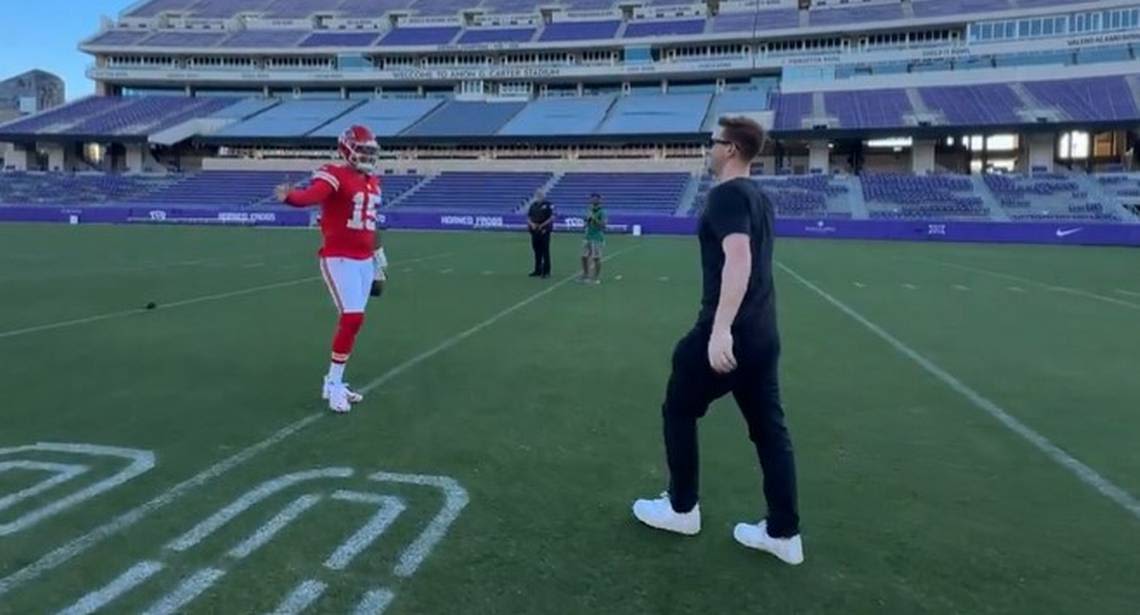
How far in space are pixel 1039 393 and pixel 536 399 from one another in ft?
14.0

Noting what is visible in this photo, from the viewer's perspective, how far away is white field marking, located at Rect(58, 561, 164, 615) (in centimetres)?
319

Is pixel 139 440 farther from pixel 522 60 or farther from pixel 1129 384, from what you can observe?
pixel 522 60

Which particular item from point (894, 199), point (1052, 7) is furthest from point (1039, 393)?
point (1052, 7)

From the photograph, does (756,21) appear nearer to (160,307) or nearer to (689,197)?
(689,197)

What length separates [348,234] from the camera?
6.55 meters

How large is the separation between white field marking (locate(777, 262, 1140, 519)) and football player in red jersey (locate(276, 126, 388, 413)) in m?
4.90

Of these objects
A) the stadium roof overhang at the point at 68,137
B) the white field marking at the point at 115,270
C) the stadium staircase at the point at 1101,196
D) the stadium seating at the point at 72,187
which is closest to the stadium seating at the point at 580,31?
the stadium seating at the point at 72,187

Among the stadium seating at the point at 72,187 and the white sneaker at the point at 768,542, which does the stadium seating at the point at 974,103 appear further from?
the white sneaker at the point at 768,542

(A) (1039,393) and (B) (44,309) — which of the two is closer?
(A) (1039,393)

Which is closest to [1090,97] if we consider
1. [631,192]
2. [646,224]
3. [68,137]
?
[631,192]

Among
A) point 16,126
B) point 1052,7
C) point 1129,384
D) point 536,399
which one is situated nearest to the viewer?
point 536,399

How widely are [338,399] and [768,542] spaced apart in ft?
12.0

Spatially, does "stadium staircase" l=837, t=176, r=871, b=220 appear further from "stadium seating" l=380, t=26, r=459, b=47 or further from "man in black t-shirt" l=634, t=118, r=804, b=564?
"man in black t-shirt" l=634, t=118, r=804, b=564

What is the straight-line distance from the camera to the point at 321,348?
890 cm
